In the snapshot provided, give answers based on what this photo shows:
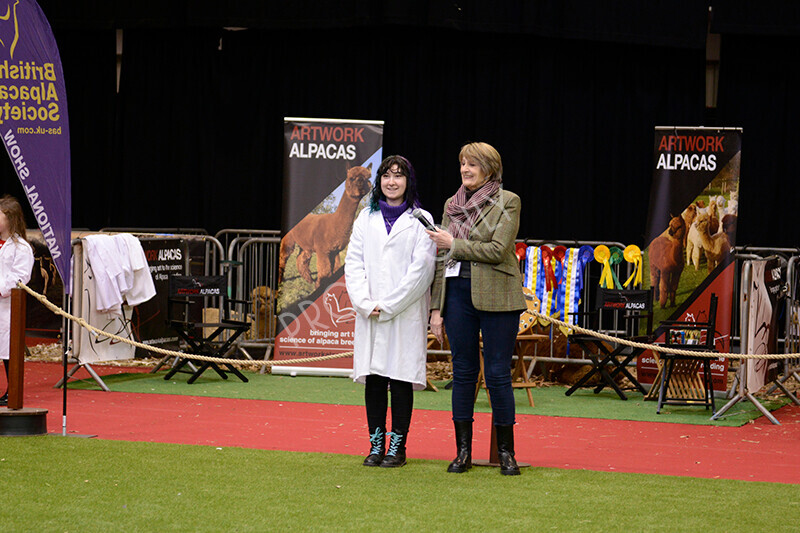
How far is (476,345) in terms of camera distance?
5.30 metres

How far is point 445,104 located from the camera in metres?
12.8

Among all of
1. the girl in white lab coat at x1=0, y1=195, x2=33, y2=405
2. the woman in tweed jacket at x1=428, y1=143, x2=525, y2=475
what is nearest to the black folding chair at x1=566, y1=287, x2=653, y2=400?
the woman in tweed jacket at x1=428, y1=143, x2=525, y2=475

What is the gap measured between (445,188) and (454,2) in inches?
88.0

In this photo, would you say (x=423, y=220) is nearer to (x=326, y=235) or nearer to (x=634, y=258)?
(x=326, y=235)

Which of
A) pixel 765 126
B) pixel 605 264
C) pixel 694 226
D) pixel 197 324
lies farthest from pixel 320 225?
pixel 765 126

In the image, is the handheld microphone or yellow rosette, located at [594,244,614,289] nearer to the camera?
the handheld microphone

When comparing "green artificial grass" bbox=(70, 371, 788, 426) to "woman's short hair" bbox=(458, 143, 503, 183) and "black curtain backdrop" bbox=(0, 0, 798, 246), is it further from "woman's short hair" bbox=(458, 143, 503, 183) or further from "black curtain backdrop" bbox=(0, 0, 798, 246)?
"black curtain backdrop" bbox=(0, 0, 798, 246)

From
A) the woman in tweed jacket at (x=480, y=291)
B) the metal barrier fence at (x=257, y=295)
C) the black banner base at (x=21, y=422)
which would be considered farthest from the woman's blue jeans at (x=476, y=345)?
the metal barrier fence at (x=257, y=295)

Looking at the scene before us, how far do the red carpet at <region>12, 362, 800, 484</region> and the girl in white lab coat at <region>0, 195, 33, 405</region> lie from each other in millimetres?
660

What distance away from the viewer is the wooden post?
6.14 metres

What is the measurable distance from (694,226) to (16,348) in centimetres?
554

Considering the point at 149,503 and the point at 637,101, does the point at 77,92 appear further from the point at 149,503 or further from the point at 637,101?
the point at 149,503

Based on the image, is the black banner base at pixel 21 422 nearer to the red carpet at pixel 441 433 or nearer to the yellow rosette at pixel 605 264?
the red carpet at pixel 441 433

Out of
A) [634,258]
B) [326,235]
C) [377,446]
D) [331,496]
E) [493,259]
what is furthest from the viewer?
[326,235]
